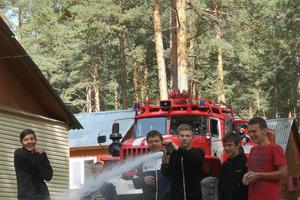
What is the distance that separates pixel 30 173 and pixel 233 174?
8.29 feet

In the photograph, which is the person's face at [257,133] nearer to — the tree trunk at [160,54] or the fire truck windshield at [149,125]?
the fire truck windshield at [149,125]

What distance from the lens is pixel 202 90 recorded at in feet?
145

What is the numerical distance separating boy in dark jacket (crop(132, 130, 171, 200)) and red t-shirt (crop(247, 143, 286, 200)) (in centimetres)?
157

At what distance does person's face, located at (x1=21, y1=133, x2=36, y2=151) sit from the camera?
7.61 metres

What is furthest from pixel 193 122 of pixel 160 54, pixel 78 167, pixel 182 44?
pixel 78 167

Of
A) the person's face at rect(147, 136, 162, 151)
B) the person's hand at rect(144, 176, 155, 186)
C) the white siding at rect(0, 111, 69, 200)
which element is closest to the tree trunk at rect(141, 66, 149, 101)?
the white siding at rect(0, 111, 69, 200)

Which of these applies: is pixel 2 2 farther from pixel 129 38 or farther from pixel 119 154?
pixel 119 154

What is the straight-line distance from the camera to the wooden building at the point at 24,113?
Result: 17250mm

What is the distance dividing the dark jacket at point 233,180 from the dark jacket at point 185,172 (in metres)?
0.29

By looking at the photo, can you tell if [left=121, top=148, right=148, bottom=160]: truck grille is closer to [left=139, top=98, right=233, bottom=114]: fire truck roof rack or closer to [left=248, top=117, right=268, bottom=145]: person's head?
[left=139, top=98, right=233, bottom=114]: fire truck roof rack

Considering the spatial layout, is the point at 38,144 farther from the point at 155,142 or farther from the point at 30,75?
the point at 155,142

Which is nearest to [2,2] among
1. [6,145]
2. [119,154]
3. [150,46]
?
[150,46]

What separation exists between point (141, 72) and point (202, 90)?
4672 mm

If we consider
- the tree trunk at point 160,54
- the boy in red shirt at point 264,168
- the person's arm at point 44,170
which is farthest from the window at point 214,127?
the tree trunk at point 160,54
